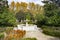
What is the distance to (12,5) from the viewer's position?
1489 inches

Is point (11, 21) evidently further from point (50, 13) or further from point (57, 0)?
point (57, 0)

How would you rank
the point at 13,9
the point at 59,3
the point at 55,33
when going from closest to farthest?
the point at 55,33 → the point at 59,3 → the point at 13,9

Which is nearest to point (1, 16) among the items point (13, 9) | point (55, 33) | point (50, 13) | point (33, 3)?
point (50, 13)

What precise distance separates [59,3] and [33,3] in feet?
50.4

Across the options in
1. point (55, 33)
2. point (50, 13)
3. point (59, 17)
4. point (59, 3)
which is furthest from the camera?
point (59, 3)

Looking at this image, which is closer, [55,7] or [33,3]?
[55,7]

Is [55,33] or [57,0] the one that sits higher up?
[57,0]

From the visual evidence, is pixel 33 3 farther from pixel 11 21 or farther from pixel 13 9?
pixel 11 21

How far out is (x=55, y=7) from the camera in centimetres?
2308

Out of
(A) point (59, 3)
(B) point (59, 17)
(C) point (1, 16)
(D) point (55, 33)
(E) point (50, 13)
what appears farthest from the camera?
(A) point (59, 3)

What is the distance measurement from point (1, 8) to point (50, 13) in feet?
21.1

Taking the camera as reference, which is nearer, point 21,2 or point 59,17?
point 59,17

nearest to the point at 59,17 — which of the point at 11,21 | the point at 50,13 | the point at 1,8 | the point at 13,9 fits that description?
the point at 50,13

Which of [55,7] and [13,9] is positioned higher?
[55,7]
